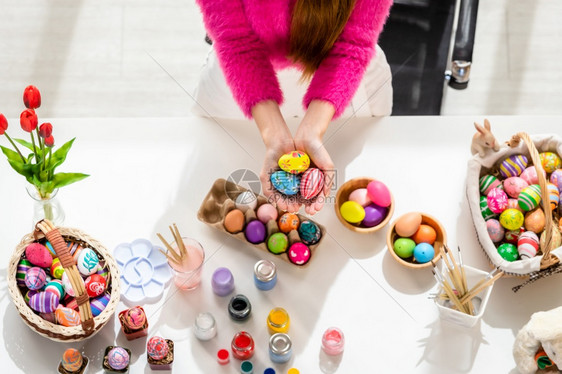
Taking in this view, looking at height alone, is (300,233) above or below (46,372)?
above

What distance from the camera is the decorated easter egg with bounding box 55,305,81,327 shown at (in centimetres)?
128

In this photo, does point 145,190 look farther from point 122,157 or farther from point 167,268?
point 167,268

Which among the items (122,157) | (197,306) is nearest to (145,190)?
(122,157)

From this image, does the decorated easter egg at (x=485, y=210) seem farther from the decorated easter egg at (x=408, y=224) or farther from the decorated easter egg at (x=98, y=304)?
the decorated easter egg at (x=98, y=304)

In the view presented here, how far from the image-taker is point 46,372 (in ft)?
4.36

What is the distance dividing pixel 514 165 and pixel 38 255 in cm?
112

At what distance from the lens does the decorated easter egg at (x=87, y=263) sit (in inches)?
52.7

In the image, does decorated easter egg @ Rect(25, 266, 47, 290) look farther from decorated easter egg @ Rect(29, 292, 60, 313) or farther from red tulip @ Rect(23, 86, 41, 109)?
red tulip @ Rect(23, 86, 41, 109)

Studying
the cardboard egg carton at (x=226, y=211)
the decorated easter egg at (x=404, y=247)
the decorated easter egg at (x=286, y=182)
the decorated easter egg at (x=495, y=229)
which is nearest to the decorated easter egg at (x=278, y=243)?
the cardboard egg carton at (x=226, y=211)

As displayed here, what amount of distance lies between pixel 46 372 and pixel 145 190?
0.49 m

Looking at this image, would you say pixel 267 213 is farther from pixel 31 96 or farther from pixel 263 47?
pixel 31 96

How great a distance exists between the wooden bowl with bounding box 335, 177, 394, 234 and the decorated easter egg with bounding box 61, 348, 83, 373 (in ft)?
2.20

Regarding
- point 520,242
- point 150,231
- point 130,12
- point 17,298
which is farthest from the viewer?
point 130,12

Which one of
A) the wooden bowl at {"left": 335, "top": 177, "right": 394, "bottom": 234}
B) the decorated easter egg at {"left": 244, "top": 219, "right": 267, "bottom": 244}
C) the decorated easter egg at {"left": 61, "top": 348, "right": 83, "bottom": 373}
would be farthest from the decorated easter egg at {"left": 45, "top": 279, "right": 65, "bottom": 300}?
the wooden bowl at {"left": 335, "top": 177, "right": 394, "bottom": 234}
